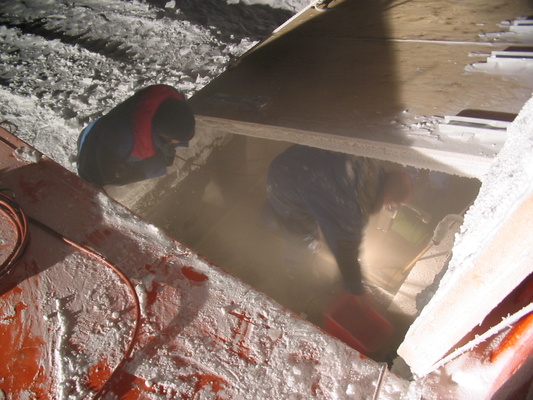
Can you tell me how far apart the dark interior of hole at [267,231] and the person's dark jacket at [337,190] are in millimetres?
400

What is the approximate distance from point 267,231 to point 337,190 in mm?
1411

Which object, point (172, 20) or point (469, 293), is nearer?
point (469, 293)

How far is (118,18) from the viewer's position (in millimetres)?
3848

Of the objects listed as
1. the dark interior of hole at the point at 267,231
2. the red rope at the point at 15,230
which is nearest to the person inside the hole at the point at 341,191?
the dark interior of hole at the point at 267,231

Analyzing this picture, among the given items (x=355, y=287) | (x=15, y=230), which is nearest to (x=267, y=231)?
(x=355, y=287)

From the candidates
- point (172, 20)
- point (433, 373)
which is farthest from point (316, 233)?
point (172, 20)

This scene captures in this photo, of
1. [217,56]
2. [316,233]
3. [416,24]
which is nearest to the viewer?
[416,24]

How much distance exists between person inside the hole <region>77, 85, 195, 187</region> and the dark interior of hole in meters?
0.69

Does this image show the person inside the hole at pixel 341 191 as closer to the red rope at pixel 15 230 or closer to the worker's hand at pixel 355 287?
the worker's hand at pixel 355 287

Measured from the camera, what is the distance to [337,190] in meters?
2.11

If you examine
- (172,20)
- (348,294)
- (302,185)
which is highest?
(172,20)

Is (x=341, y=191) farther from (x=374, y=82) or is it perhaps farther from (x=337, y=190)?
(x=374, y=82)

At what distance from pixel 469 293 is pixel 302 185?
4.87 ft

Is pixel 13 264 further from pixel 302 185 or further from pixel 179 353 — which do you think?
pixel 302 185
